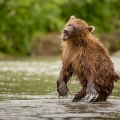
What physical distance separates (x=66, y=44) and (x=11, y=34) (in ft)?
73.9

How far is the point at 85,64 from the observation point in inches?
378

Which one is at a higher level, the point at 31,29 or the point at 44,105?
the point at 31,29

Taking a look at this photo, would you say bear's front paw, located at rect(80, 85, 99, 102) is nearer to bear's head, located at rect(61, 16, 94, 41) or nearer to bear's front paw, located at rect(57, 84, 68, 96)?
bear's front paw, located at rect(57, 84, 68, 96)

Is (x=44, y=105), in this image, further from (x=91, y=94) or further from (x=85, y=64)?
(x=85, y=64)

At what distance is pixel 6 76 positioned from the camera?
52.4 feet

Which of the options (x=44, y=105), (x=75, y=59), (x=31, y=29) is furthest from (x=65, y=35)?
(x=31, y=29)

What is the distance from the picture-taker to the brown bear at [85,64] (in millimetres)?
9586

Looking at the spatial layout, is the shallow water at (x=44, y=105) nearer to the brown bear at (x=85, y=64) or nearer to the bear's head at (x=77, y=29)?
the brown bear at (x=85, y=64)

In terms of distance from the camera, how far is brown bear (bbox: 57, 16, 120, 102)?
9.59 metres

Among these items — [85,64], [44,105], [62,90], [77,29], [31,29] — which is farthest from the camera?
[31,29]

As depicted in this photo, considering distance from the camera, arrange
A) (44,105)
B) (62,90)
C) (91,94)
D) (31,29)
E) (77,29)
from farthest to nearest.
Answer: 1. (31,29)
2. (77,29)
3. (62,90)
4. (91,94)
5. (44,105)

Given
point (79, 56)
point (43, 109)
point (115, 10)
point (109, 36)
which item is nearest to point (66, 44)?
point (79, 56)

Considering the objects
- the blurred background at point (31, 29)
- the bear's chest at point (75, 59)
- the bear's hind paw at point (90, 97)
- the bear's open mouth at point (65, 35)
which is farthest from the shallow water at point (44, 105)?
the blurred background at point (31, 29)

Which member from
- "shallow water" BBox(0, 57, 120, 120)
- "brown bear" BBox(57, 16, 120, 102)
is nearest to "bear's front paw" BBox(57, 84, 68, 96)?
"brown bear" BBox(57, 16, 120, 102)
